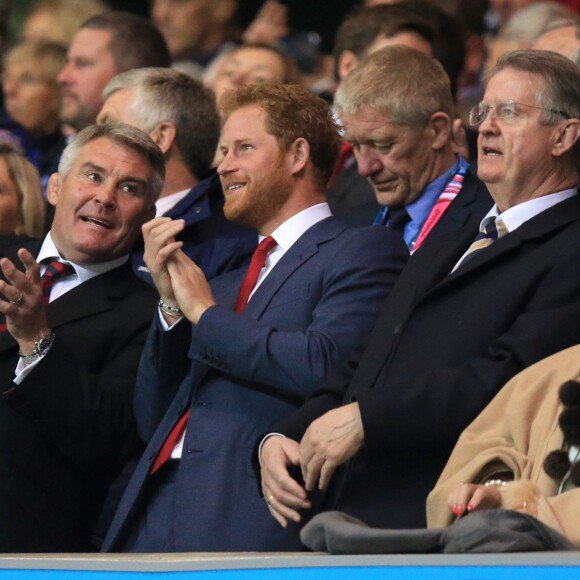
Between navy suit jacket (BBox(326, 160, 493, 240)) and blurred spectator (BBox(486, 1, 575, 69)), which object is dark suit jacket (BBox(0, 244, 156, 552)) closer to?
navy suit jacket (BBox(326, 160, 493, 240))

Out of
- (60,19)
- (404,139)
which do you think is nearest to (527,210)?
(404,139)

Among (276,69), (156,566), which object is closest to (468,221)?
(156,566)

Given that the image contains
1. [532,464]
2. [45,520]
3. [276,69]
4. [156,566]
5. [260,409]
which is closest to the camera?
[156,566]

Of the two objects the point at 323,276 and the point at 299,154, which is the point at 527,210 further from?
the point at 299,154

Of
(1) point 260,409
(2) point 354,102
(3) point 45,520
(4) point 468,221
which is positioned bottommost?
(3) point 45,520

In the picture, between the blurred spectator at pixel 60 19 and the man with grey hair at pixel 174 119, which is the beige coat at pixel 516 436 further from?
the blurred spectator at pixel 60 19

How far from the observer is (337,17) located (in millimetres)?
10508

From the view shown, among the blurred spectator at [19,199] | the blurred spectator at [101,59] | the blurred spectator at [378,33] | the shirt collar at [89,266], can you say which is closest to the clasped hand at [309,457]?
the shirt collar at [89,266]

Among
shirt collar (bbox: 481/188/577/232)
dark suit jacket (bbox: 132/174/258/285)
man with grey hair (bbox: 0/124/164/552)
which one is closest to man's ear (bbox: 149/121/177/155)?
dark suit jacket (bbox: 132/174/258/285)

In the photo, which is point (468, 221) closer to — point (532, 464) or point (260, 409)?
point (260, 409)

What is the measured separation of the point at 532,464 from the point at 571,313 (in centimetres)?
51

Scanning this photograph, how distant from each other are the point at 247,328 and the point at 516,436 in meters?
1.02

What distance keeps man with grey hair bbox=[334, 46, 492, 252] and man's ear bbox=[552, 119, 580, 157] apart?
90cm

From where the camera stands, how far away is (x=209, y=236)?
5.91 meters
